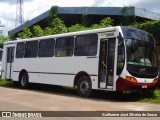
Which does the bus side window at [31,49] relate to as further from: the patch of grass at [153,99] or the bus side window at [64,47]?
the patch of grass at [153,99]

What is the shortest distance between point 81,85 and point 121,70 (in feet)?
8.50

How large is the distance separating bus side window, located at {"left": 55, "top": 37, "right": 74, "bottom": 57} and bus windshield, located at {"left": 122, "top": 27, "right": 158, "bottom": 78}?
331 cm

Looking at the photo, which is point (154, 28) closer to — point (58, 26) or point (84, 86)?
point (84, 86)

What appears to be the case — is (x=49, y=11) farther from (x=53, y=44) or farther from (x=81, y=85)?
(x=81, y=85)

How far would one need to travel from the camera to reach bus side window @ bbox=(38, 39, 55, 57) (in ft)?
59.8

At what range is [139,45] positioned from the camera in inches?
573

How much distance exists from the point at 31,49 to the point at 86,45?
5307mm

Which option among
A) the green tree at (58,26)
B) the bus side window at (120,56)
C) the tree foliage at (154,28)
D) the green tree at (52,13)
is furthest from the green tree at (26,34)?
the bus side window at (120,56)

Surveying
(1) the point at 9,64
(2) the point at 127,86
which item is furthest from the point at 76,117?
(1) the point at 9,64

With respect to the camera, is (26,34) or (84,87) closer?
(84,87)

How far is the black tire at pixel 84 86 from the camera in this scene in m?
15.4

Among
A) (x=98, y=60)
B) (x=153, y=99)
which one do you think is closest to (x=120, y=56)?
(x=98, y=60)

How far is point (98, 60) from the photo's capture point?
49.2 feet

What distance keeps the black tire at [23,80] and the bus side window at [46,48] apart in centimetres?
194
